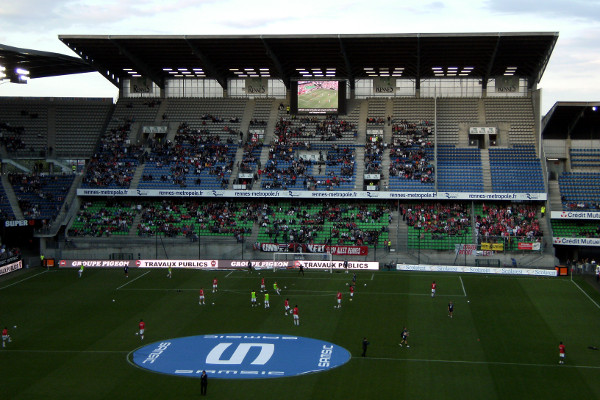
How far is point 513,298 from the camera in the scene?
51.1m

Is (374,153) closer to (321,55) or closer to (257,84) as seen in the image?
(321,55)

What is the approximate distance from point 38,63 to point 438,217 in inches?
1700

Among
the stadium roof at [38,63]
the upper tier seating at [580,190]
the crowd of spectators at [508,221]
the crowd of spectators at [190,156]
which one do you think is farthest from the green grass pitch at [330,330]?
the stadium roof at [38,63]

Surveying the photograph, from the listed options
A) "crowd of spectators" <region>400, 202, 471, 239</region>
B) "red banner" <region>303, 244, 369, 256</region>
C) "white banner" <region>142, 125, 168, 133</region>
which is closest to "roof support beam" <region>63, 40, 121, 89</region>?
"white banner" <region>142, 125, 168, 133</region>

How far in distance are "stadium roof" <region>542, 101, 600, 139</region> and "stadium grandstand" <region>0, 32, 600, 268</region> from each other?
0.75 feet

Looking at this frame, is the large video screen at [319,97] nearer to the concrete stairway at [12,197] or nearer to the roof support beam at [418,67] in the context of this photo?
the roof support beam at [418,67]

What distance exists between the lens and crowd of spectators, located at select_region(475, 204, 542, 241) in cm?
6725

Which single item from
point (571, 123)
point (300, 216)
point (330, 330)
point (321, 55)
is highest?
point (321, 55)

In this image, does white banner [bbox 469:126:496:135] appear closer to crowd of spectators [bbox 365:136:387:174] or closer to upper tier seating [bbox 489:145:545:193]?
upper tier seating [bbox 489:145:545:193]

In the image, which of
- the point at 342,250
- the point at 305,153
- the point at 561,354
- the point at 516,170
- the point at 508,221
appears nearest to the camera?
the point at 561,354

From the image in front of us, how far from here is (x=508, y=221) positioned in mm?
68875

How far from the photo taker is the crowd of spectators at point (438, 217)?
6825 centimetres

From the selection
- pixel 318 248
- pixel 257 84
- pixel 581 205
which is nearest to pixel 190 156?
pixel 257 84

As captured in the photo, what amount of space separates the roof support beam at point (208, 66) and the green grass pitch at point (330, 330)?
24.4 m
